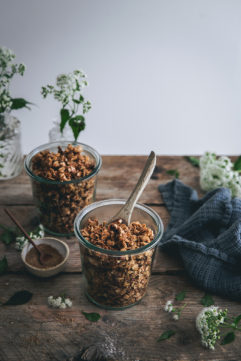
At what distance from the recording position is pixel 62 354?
1012mm

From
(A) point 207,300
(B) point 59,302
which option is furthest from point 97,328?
(A) point 207,300

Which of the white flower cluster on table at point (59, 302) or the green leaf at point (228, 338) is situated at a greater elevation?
the white flower cluster on table at point (59, 302)

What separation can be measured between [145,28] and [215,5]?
0.42m

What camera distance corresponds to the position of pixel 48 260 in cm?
124

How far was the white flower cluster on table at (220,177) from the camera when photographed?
1526 millimetres

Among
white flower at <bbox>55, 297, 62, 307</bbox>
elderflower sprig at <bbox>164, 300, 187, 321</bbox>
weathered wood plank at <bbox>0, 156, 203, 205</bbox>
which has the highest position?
weathered wood plank at <bbox>0, 156, 203, 205</bbox>

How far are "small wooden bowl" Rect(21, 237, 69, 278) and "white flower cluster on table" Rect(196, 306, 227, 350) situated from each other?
0.43m

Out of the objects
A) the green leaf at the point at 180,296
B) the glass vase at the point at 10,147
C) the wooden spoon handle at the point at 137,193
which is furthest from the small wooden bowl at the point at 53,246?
the glass vase at the point at 10,147

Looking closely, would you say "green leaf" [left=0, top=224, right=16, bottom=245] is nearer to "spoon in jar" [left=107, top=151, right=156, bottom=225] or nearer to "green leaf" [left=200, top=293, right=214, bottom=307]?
"spoon in jar" [left=107, top=151, right=156, bottom=225]

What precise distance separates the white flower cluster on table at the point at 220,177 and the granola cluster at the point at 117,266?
507 mm

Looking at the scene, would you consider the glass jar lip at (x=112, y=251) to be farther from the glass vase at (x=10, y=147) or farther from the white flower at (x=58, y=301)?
the glass vase at (x=10, y=147)

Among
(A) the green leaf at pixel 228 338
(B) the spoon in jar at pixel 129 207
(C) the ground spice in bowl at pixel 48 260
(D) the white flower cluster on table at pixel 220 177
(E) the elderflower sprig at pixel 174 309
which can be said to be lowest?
(A) the green leaf at pixel 228 338

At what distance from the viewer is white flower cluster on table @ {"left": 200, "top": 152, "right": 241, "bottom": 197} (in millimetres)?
1526

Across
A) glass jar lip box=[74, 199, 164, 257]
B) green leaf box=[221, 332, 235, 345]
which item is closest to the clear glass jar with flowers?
glass jar lip box=[74, 199, 164, 257]
